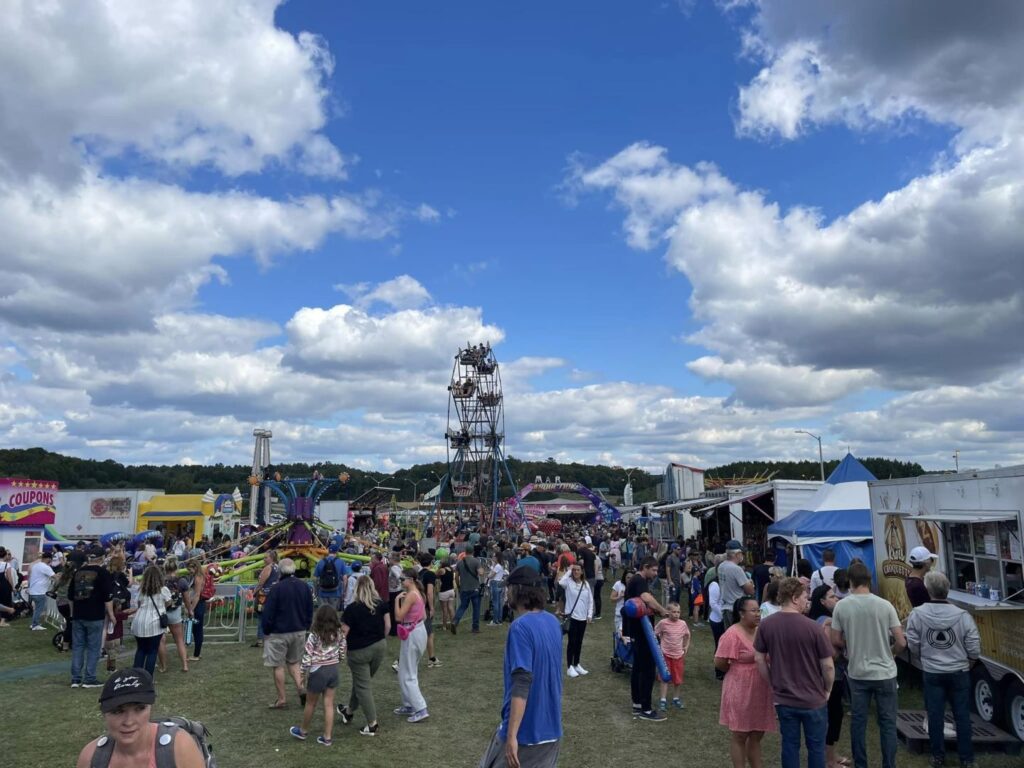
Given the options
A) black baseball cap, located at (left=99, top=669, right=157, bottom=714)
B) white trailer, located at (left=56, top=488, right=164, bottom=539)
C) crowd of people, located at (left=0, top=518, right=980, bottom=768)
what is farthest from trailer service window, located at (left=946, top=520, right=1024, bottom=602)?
white trailer, located at (left=56, top=488, right=164, bottom=539)

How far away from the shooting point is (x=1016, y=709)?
6246 millimetres

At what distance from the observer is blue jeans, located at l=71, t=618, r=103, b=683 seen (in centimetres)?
834

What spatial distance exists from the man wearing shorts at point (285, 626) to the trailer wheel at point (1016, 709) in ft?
23.1

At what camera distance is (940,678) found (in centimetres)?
575

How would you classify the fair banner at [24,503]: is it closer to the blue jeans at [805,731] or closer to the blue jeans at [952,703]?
the blue jeans at [805,731]

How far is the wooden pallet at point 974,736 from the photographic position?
6090 millimetres

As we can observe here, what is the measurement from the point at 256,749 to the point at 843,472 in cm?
1369

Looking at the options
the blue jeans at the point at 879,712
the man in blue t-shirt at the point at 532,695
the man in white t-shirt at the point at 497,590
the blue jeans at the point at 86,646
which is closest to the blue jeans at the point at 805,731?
the blue jeans at the point at 879,712

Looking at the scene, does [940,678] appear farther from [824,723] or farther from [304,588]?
[304,588]

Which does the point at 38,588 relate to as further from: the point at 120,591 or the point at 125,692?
the point at 125,692

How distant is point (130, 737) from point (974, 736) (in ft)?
22.9

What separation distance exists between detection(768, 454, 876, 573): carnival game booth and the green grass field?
456 cm

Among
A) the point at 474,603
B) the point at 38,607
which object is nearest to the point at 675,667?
the point at 474,603

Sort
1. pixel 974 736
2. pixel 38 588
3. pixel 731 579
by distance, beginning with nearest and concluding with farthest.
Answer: pixel 974 736 → pixel 731 579 → pixel 38 588
